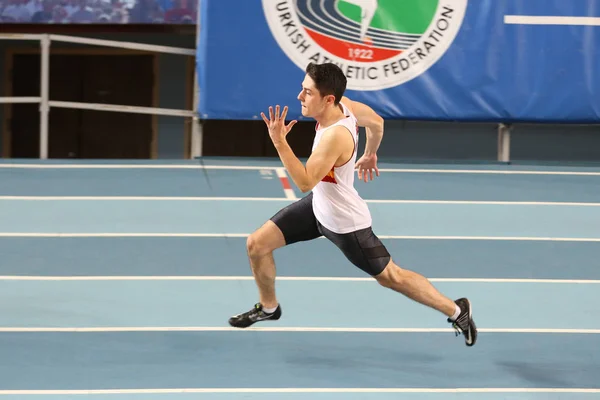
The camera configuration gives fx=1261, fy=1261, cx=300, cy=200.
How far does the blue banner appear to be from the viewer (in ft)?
42.2

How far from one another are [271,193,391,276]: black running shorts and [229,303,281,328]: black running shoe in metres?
0.54

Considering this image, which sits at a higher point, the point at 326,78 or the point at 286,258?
the point at 326,78

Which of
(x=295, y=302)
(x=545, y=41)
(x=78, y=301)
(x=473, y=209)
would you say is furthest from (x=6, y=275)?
(x=545, y=41)

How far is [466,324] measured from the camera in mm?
7070

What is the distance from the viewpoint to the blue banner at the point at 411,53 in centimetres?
1287

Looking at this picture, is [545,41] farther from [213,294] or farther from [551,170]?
[213,294]

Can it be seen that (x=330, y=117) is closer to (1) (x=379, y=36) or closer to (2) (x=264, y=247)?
(2) (x=264, y=247)

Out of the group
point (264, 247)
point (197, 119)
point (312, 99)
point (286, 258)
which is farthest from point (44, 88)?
point (312, 99)

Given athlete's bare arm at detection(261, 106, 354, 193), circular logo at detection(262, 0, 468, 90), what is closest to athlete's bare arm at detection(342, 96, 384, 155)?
athlete's bare arm at detection(261, 106, 354, 193)

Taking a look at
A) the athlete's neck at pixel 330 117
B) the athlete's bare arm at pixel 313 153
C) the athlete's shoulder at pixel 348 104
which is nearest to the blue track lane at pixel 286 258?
the athlete's shoulder at pixel 348 104

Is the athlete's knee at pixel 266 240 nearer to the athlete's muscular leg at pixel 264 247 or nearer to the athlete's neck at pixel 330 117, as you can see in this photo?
the athlete's muscular leg at pixel 264 247

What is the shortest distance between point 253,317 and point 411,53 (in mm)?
6072

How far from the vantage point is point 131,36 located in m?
17.2

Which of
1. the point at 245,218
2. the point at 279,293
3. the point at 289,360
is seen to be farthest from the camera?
the point at 245,218
